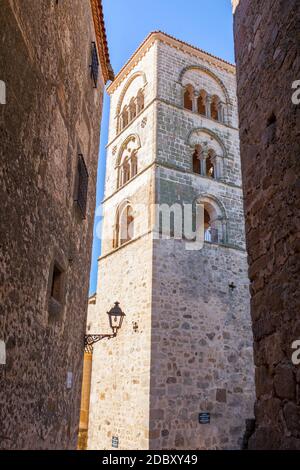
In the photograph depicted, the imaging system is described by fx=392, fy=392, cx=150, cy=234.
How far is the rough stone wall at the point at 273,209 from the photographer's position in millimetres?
2549

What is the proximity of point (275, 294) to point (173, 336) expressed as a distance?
24.7ft

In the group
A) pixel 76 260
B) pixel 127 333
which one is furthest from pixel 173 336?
pixel 76 260

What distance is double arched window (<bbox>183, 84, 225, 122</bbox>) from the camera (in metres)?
14.5

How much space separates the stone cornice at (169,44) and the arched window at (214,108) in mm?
1573

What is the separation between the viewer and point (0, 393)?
9.01 feet

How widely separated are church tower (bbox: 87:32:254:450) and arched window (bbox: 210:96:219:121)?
0.09m

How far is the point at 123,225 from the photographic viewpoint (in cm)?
1336

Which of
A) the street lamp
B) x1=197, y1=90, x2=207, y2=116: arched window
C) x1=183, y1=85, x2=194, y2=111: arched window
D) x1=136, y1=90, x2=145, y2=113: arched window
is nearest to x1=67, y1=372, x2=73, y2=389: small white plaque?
the street lamp

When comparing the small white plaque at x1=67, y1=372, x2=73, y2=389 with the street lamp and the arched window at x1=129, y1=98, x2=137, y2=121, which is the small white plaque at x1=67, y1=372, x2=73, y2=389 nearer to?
the street lamp

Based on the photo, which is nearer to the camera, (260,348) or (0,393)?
(0,393)

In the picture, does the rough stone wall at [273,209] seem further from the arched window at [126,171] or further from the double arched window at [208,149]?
the arched window at [126,171]

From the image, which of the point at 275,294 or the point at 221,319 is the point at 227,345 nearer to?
the point at 221,319
